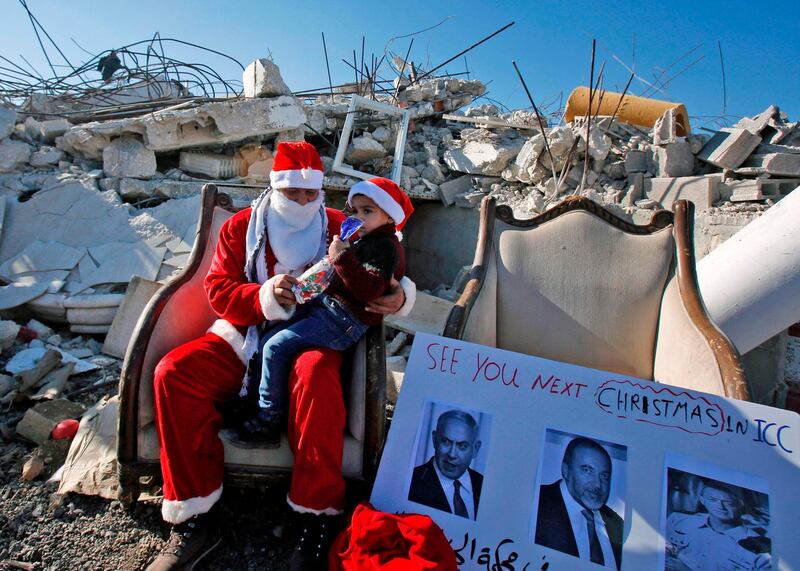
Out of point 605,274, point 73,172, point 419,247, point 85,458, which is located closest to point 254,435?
point 85,458

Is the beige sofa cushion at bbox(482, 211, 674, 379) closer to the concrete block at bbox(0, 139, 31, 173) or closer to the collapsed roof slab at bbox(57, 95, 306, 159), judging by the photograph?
Answer: the collapsed roof slab at bbox(57, 95, 306, 159)

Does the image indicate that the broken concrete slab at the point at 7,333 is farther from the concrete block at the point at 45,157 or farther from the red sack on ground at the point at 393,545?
the red sack on ground at the point at 393,545

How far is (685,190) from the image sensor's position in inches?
156

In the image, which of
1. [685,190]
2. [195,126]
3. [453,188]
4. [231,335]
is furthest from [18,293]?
[685,190]

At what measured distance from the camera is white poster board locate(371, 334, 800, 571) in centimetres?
132

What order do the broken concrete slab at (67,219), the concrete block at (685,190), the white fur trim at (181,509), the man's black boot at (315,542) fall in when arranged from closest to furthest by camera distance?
the man's black boot at (315,542) → the white fur trim at (181,509) → the concrete block at (685,190) → the broken concrete slab at (67,219)

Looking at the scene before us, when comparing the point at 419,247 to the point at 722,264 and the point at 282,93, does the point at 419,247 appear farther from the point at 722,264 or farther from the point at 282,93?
the point at 722,264

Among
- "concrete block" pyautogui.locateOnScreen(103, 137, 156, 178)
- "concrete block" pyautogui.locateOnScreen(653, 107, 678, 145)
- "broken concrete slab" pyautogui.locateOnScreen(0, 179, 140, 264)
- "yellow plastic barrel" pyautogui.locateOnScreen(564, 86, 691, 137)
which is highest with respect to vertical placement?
"yellow plastic barrel" pyautogui.locateOnScreen(564, 86, 691, 137)

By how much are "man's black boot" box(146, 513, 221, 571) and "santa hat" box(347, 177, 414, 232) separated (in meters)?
1.40

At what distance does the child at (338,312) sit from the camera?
1.81 m

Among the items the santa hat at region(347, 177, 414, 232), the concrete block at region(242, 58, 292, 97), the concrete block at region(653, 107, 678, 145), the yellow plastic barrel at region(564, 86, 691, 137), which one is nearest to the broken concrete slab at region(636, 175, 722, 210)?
the concrete block at region(653, 107, 678, 145)

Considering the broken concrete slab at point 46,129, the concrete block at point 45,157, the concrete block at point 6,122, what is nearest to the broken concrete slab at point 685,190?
the concrete block at point 45,157

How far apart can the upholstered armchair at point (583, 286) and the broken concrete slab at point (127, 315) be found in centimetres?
255

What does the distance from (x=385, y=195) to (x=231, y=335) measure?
2.90ft
